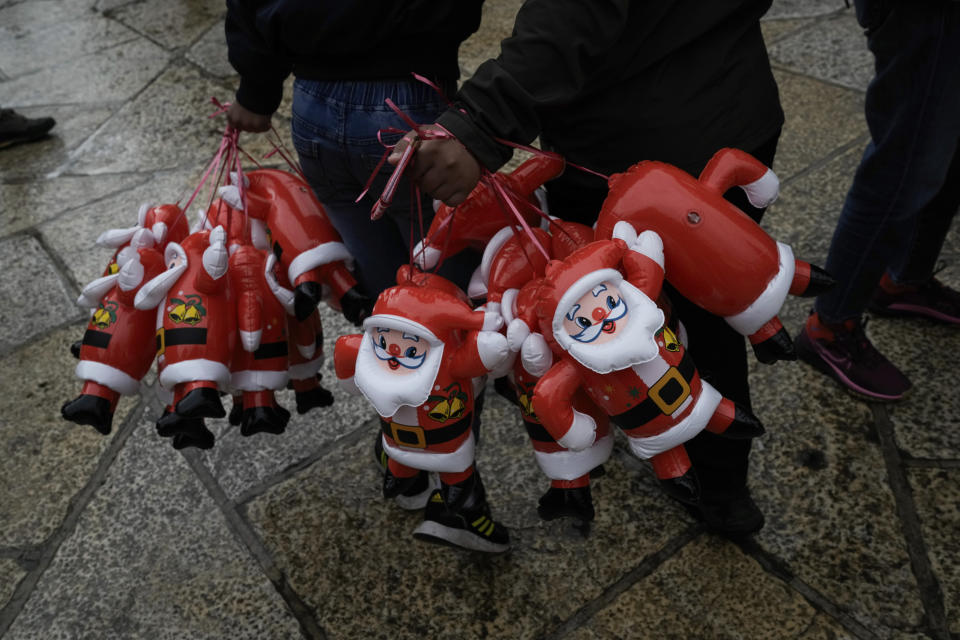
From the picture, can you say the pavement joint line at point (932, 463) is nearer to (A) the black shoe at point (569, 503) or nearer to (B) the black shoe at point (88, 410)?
(A) the black shoe at point (569, 503)

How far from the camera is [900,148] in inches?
81.3

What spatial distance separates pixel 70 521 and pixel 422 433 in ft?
4.82

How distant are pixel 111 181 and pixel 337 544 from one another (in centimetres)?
272

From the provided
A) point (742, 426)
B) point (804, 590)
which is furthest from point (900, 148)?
point (804, 590)

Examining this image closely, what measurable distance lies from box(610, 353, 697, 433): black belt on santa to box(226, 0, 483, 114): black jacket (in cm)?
78

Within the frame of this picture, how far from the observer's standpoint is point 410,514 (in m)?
2.28

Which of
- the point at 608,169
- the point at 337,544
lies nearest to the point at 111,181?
the point at 337,544

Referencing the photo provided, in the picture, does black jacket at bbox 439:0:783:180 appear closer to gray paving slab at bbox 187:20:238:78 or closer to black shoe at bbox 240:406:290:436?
black shoe at bbox 240:406:290:436

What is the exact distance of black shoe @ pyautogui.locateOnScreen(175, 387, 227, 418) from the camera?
64.7 inches

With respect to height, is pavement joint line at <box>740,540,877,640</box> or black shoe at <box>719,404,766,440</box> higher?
black shoe at <box>719,404,766,440</box>

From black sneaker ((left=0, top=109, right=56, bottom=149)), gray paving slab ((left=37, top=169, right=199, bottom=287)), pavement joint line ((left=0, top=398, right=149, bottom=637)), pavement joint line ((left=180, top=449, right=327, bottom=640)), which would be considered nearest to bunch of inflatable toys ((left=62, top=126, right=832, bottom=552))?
pavement joint line ((left=180, top=449, right=327, bottom=640))

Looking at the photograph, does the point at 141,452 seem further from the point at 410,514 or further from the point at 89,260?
the point at 89,260

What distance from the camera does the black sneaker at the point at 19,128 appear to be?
441 centimetres

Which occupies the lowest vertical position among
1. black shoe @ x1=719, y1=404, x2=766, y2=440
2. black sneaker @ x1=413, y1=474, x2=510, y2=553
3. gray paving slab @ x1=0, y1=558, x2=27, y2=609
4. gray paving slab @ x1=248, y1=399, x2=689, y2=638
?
gray paving slab @ x1=0, y1=558, x2=27, y2=609
